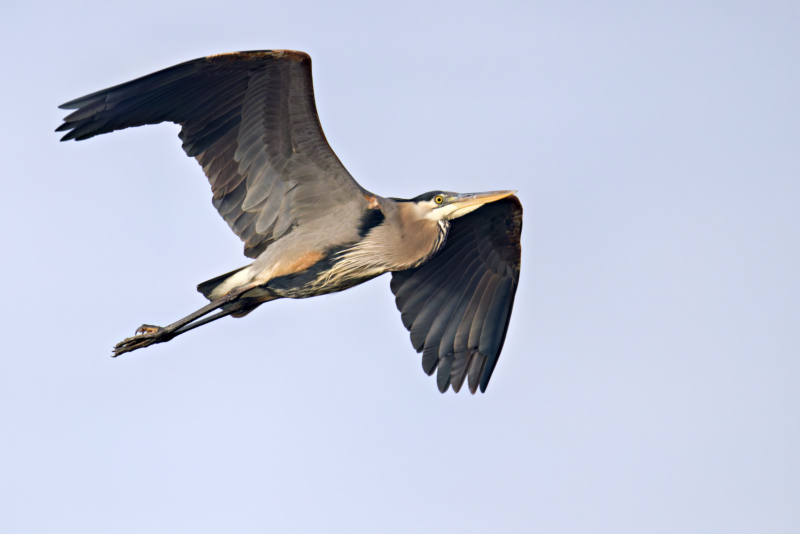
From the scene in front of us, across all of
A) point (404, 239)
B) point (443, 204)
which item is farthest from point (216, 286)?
point (443, 204)

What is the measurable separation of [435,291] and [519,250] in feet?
3.19

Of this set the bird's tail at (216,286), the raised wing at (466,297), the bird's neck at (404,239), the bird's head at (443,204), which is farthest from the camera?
the raised wing at (466,297)

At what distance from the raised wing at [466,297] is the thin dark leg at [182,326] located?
74.5 inches

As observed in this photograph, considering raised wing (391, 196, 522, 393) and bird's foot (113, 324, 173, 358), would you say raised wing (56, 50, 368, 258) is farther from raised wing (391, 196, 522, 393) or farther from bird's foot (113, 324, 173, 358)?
raised wing (391, 196, 522, 393)

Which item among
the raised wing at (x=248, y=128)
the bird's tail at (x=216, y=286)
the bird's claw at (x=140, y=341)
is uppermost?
the raised wing at (x=248, y=128)

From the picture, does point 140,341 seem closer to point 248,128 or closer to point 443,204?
point 248,128

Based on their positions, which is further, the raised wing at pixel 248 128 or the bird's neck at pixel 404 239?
the bird's neck at pixel 404 239

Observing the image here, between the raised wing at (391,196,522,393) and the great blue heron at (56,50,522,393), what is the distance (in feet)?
2.92

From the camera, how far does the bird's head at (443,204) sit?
8367 mm

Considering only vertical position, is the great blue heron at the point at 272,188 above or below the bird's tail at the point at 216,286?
above

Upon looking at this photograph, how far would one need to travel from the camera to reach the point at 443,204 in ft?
27.5

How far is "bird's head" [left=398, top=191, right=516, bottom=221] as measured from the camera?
8.37 meters

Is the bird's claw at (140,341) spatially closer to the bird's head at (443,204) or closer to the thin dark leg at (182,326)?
the thin dark leg at (182,326)

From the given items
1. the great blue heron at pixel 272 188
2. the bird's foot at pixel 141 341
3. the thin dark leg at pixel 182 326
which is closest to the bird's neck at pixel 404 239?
the great blue heron at pixel 272 188
